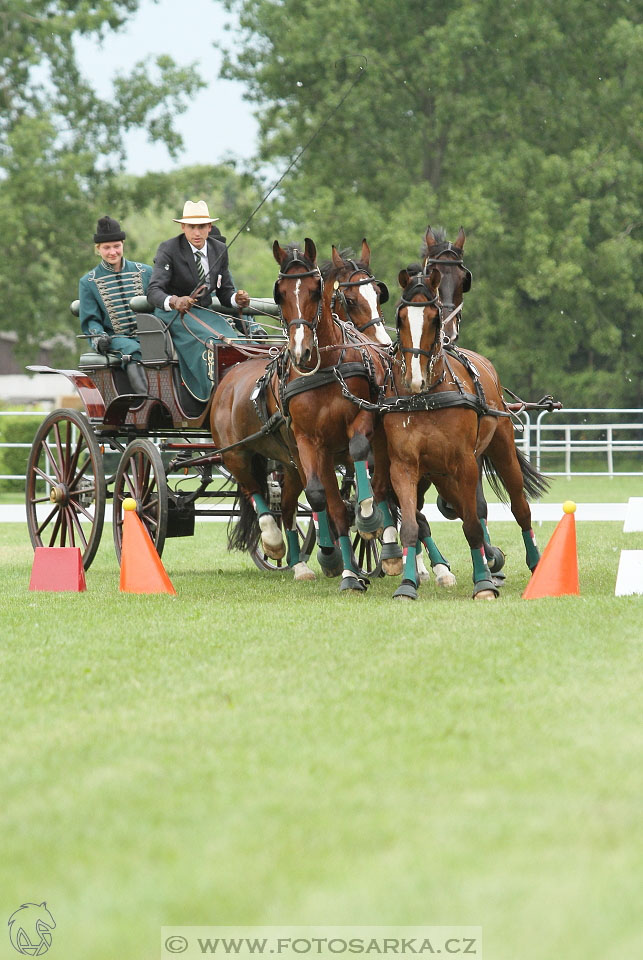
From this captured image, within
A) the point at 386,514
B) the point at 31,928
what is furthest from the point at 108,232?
the point at 31,928

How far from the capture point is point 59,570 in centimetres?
945

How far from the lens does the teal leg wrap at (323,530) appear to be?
9.13m

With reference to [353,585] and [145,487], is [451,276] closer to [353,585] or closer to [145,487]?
[353,585]

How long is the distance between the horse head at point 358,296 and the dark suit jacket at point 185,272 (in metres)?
1.62

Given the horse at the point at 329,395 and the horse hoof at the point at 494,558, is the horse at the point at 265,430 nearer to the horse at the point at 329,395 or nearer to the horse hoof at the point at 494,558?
the horse at the point at 329,395

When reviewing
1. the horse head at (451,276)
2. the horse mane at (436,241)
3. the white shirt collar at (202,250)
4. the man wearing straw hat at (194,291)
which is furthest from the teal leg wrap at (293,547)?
the horse mane at (436,241)

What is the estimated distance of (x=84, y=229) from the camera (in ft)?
107

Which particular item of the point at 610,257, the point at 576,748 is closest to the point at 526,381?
the point at 610,257

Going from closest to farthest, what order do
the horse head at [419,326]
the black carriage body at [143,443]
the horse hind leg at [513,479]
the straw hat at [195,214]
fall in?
the horse head at [419,326], the horse hind leg at [513,479], the black carriage body at [143,443], the straw hat at [195,214]

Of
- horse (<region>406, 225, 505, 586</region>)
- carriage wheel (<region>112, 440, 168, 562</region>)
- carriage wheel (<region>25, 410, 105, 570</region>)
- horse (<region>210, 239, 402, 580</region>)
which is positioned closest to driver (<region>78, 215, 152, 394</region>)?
carriage wheel (<region>25, 410, 105, 570</region>)

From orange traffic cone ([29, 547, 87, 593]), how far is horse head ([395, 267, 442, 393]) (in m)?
2.77

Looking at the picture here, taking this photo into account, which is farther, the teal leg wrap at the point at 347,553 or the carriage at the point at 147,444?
the carriage at the point at 147,444

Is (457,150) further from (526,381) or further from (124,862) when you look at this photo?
(124,862)

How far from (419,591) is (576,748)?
15.8 ft
